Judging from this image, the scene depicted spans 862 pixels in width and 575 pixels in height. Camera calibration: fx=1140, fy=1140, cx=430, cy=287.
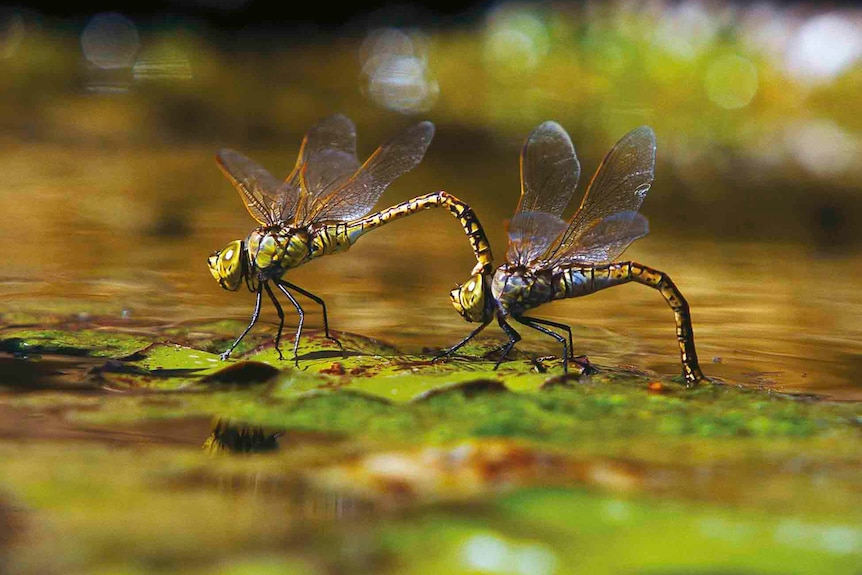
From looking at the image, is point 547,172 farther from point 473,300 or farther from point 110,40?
point 110,40

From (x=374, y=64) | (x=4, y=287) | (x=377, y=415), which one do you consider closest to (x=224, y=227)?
(x=4, y=287)

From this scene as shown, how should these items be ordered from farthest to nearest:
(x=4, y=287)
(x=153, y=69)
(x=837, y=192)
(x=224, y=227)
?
(x=153, y=69) < (x=837, y=192) < (x=224, y=227) < (x=4, y=287)

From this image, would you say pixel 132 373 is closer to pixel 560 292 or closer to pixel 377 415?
pixel 377 415

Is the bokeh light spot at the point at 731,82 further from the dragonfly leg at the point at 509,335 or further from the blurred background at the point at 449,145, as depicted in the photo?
the dragonfly leg at the point at 509,335

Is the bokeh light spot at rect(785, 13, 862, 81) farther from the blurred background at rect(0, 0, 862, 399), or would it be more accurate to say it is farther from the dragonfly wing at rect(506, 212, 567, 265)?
the dragonfly wing at rect(506, 212, 567, 265)

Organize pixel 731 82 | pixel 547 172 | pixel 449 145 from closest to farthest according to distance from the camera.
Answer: pixel 547 172 → pixel 449 145 → pixel 731 82

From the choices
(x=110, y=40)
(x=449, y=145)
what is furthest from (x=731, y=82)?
(x=110, y=40)

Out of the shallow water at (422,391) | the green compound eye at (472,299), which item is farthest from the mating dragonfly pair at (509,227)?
the shallow water at (422,391)

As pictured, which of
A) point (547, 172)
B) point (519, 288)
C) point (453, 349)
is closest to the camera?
point (453, 349)
